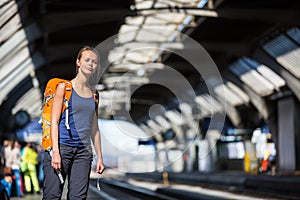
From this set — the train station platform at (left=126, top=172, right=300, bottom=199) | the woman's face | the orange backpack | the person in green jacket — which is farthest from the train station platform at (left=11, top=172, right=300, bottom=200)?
the woman's face

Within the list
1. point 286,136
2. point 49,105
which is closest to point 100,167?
point 49,105

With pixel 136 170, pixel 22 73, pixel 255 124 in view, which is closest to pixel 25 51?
pixel 22 73

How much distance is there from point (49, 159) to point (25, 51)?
2722 cm

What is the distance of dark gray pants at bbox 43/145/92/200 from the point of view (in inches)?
194

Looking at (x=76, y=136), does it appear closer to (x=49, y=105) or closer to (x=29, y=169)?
(x=49, y=105)

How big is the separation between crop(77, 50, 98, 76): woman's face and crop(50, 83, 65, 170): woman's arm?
198mm

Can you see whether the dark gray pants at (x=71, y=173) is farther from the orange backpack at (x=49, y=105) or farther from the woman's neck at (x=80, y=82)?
the woman's neck at (x=80, y=82)

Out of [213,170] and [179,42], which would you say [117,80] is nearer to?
[213,170]

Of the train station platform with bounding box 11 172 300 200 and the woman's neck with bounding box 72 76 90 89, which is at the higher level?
the woman's neck with bounding box 72 76 90 89

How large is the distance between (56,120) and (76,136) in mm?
202

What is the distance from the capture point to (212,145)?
5456cm

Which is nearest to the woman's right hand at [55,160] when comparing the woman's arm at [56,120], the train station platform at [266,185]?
the woman's arm at [56,120]

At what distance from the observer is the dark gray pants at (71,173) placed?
4922 millimetres

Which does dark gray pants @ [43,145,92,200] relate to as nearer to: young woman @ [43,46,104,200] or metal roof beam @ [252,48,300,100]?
young woman @ [43,46,104,200]
